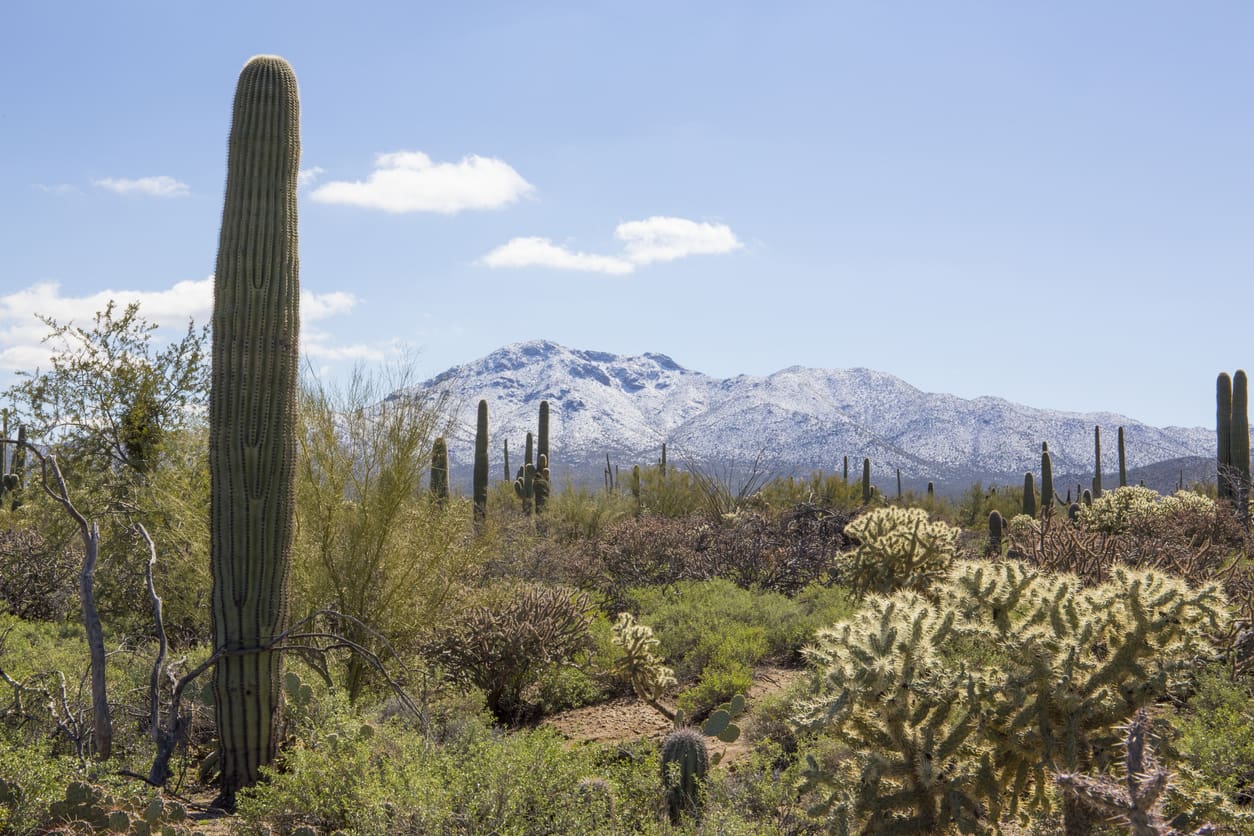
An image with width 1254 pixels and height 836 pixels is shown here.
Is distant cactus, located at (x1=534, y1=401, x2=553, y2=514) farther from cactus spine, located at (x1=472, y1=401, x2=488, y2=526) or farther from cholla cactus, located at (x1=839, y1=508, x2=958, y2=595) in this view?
cholla cactus, located at (x1=839, y1=508, x2=958, y2=595)

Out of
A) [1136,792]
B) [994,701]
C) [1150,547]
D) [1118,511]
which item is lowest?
[1118,511]

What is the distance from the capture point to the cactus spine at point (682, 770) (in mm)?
5254

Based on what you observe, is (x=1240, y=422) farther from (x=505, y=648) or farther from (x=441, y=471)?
(x=505, y=648)

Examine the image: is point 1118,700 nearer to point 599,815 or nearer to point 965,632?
point 965,632

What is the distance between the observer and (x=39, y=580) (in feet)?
37.8

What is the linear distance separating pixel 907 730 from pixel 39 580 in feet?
35.4

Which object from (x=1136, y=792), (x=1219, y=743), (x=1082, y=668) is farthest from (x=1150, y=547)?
(x=1136, y=792)

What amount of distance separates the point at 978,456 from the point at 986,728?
186m

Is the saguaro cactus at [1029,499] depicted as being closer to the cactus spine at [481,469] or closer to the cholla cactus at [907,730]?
the cactus spine at [481,469]

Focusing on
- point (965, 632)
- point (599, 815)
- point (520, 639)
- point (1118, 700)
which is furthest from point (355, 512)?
point (1118, 700)

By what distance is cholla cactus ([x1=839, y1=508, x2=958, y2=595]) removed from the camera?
8.73 metres

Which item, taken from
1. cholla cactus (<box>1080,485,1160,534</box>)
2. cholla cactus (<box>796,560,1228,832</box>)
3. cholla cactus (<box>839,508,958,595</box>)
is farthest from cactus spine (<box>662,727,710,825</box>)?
cholla cactus (<box>1080,485,1160,534</box>)

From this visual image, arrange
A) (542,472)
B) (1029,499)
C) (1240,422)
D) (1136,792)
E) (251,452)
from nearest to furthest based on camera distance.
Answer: (1136,792) < (251,452) < (1240,422) < (542,472) < (1029,499)

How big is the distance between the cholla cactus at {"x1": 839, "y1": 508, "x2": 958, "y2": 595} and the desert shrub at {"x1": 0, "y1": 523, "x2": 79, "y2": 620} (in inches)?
328
